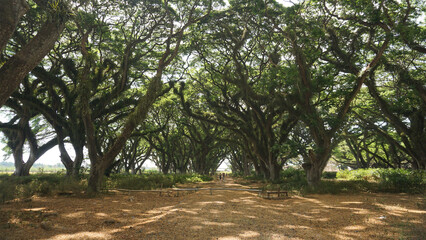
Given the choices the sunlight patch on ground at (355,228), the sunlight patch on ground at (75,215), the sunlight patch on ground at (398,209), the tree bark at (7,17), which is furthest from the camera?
Result: the sunlight patch on ground at (398,209)

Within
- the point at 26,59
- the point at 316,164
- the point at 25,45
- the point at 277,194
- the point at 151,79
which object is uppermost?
the point at 151,79

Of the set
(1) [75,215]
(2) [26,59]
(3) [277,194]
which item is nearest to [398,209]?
(3) [277,194]

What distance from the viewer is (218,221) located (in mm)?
5762

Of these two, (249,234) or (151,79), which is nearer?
(249,234)

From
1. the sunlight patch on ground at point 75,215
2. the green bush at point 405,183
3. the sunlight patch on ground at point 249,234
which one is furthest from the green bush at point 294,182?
the sunlight patch on ground at point 75,215

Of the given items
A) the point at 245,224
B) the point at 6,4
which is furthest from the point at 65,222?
the point at 6,4

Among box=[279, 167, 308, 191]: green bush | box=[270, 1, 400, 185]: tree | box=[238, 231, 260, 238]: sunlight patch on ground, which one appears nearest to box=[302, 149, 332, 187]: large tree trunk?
box=[270, 1, 400, 185]: tree

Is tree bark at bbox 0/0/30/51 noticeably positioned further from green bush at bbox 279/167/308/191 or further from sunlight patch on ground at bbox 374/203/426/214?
green bush at bbox 279/167/308/191

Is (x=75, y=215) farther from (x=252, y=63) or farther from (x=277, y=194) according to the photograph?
(x=252, y=63)

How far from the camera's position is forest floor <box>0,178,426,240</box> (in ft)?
15.5

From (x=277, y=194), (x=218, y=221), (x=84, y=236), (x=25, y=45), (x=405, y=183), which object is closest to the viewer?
(x=25, y=45)

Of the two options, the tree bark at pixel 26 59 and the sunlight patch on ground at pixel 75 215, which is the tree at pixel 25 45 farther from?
the sunlight patch on ground at pixel 75 215

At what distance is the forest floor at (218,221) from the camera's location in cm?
473

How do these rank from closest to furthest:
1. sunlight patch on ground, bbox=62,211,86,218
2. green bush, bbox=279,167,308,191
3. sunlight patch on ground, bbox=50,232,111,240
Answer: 1. sunlight patch on ground, bbox=50,232,111,240
2. sunlight patch on ground, bbox=62,211,86,218
3. green bush, bbox=279,167,308,191
